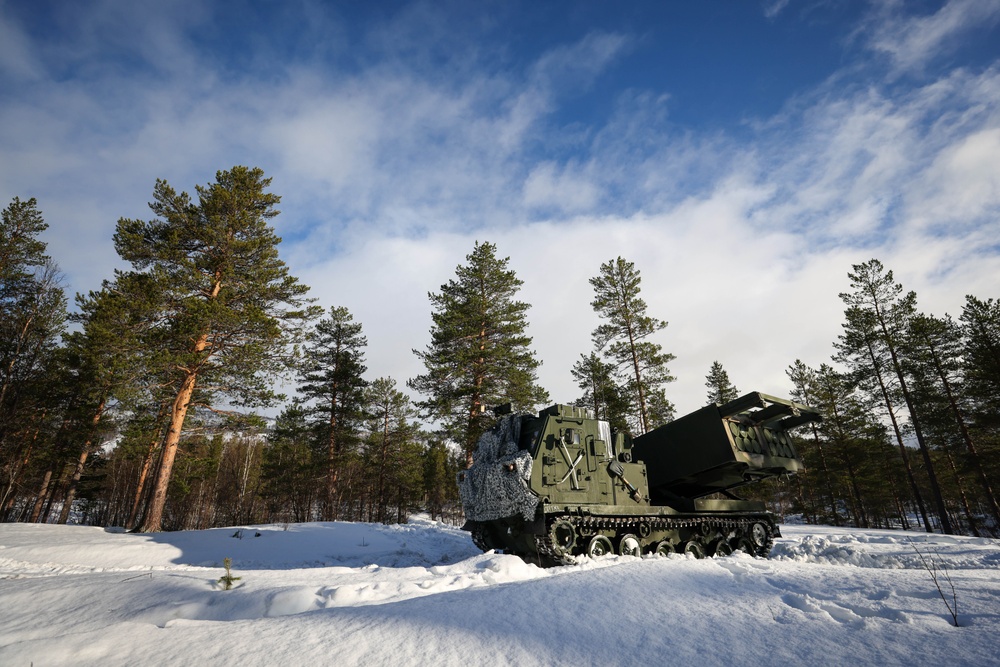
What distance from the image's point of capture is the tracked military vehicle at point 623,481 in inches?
352

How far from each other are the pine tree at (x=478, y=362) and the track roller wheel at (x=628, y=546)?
1099 centimetres

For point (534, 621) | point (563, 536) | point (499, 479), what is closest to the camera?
point (534, 621)

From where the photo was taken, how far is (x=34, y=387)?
20.2 m

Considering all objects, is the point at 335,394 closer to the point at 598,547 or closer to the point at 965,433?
the point at 598,547

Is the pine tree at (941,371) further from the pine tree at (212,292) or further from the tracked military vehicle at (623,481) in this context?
the pine tree at (212,292)

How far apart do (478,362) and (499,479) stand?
500 inches

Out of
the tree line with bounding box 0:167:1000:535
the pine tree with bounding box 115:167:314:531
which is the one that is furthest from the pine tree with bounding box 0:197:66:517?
the pine tree with bounding box 115:167:314:531

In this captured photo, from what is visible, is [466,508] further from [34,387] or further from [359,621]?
[34,387]

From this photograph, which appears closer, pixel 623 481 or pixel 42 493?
pixel 623 481

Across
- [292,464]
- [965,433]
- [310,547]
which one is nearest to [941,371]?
[965,433]

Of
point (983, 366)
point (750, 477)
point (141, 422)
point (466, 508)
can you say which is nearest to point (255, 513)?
point (141, 422)

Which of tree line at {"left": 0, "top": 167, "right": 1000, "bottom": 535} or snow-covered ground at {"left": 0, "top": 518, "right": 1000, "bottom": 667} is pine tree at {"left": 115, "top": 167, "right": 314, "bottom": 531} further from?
snow-covered ground at {"left": 0, "top": 518, "right": 1000, "bottom": 667}

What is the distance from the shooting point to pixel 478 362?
71.7 ft

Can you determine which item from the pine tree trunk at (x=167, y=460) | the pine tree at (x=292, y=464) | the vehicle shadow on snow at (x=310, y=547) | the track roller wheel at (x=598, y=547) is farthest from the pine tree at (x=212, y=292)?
the track roller wheel at (x=598, y=547)
